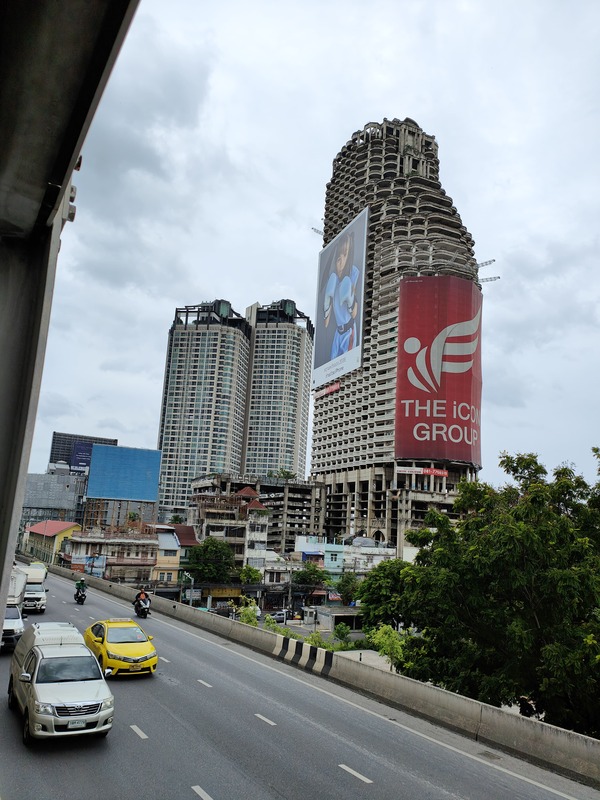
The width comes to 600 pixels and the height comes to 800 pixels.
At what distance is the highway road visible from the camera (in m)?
8.91

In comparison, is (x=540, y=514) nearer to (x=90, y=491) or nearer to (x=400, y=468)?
(x=90, y=491)

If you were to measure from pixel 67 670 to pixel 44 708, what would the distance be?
4.20ft

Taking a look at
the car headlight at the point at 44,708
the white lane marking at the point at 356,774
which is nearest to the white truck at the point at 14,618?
the car headlight at the point at 44,708

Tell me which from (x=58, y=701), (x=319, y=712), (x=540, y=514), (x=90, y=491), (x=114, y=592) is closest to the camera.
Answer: (x=58, y=701)

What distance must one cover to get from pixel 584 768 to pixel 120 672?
1145cm

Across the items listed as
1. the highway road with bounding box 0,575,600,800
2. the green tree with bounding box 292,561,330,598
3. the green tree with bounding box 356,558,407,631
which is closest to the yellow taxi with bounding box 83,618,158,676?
the highway road with bounding box 0,575,600,800

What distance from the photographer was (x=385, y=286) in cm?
12612

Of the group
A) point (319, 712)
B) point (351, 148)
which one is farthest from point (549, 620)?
point (351, 148)

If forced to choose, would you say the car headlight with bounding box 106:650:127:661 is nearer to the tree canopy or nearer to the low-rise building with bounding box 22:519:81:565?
the tree canopy

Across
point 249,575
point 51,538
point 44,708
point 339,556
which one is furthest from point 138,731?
point 339,556

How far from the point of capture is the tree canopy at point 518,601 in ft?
45.8

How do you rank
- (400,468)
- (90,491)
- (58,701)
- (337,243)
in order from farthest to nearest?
(337,243), (400,468), (90,491), (58,701)

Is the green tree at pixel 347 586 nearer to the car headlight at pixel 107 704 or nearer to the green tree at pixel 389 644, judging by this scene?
the green tree at pixel 389 644

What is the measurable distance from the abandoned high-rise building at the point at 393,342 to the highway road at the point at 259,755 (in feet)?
294
